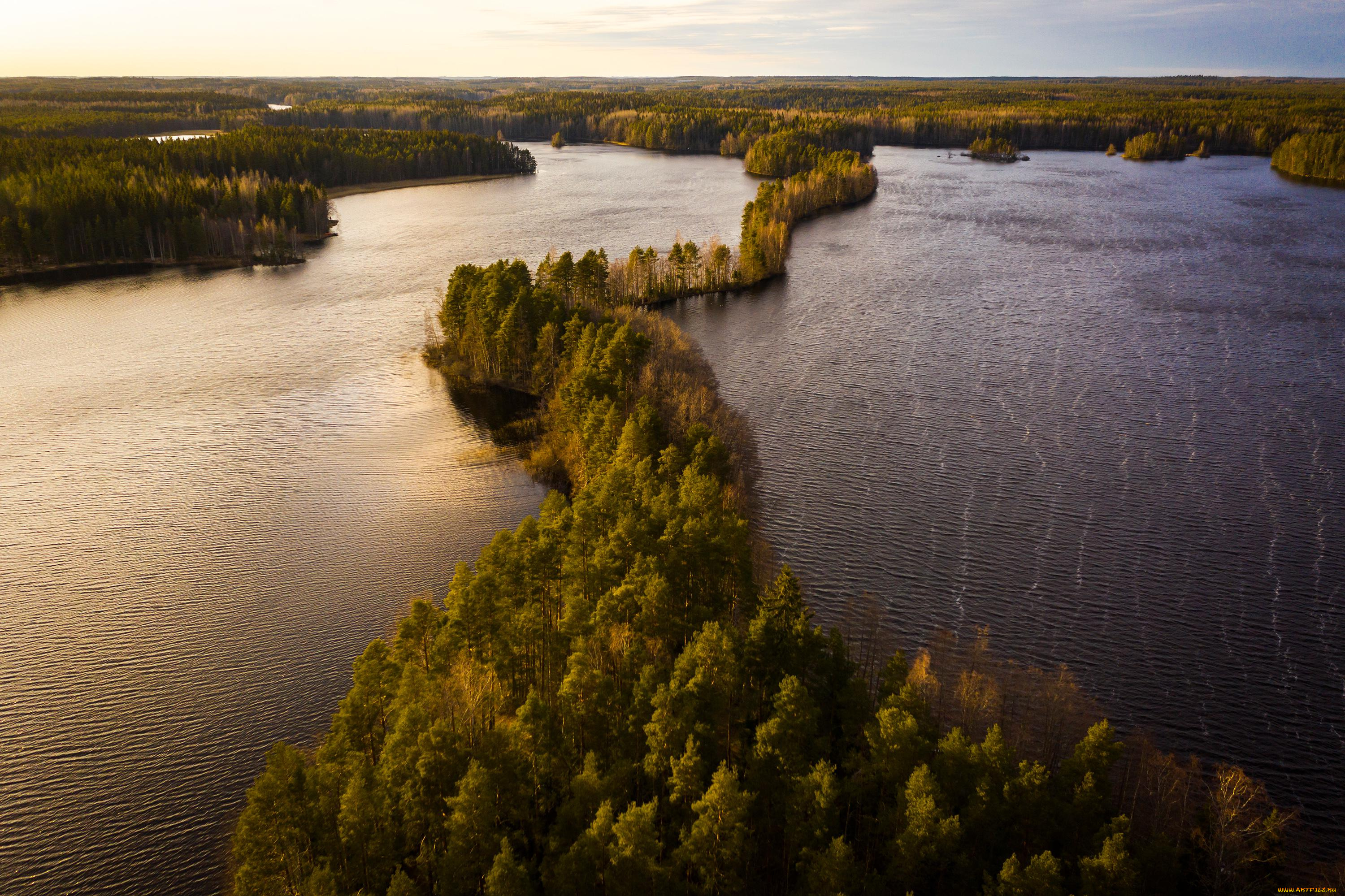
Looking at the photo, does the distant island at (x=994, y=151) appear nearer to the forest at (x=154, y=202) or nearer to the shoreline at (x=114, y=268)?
the forest at (x=154, y=202)

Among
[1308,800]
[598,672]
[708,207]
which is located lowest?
[1308,800]

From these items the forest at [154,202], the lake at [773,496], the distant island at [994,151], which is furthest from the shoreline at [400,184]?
the distant island at [994,151]

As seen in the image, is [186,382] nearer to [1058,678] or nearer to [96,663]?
[96,663]

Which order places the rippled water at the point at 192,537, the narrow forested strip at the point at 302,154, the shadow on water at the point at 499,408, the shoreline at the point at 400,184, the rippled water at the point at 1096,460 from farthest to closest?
1. the shoreline at the point at 400,184
2. the narrow forested strip at the point at 302,154
3. the shadow on water at the point at 499,408
4. the rippled water at the point at 1096,460
5. the rippled water at the point at 192,537

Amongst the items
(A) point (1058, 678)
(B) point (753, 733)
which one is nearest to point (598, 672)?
(B) point (753, 733)

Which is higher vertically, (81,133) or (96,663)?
(81,133)

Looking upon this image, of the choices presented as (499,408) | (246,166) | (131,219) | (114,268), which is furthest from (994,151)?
(499,408)

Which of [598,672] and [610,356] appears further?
[610,356]
